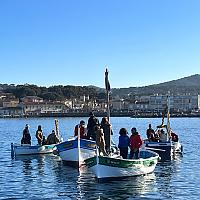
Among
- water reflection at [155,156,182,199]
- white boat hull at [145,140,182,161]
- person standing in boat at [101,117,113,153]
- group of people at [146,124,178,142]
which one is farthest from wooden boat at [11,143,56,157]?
person standing in boat at [101,117,113,153]

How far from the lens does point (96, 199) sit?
21188 millimetres

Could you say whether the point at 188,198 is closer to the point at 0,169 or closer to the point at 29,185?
the point at 29,185

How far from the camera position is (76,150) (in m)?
30.3

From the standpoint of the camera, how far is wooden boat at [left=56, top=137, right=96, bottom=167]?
2952cm

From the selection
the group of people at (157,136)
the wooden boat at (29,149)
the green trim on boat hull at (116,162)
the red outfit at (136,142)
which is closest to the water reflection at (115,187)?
the green trim on boat hull at (116,162)

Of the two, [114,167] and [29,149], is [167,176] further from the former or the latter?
[29,149]

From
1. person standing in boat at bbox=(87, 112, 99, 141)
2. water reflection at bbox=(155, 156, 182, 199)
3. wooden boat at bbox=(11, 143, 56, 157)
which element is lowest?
water reflection at bbox=(155, 156, 182, 199)

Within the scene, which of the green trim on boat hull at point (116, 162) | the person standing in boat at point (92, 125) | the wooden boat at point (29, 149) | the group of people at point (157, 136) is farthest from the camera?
the wooden boat at point (29, 149)

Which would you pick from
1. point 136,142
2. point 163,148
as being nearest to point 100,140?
point 136,142

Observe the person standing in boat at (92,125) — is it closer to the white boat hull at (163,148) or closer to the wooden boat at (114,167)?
the wooden boat at (114,167)

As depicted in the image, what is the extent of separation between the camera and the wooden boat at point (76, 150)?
29.5 m

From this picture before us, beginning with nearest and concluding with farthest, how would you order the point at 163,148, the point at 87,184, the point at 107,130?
the point at 87,184 → the point at 107,130 → the point at 163,148

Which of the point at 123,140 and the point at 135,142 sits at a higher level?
the point at 123,140

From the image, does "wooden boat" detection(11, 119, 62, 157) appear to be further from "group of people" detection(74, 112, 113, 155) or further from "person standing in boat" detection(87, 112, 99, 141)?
"person standing in boat" detection(87, 112, 99, 141)
